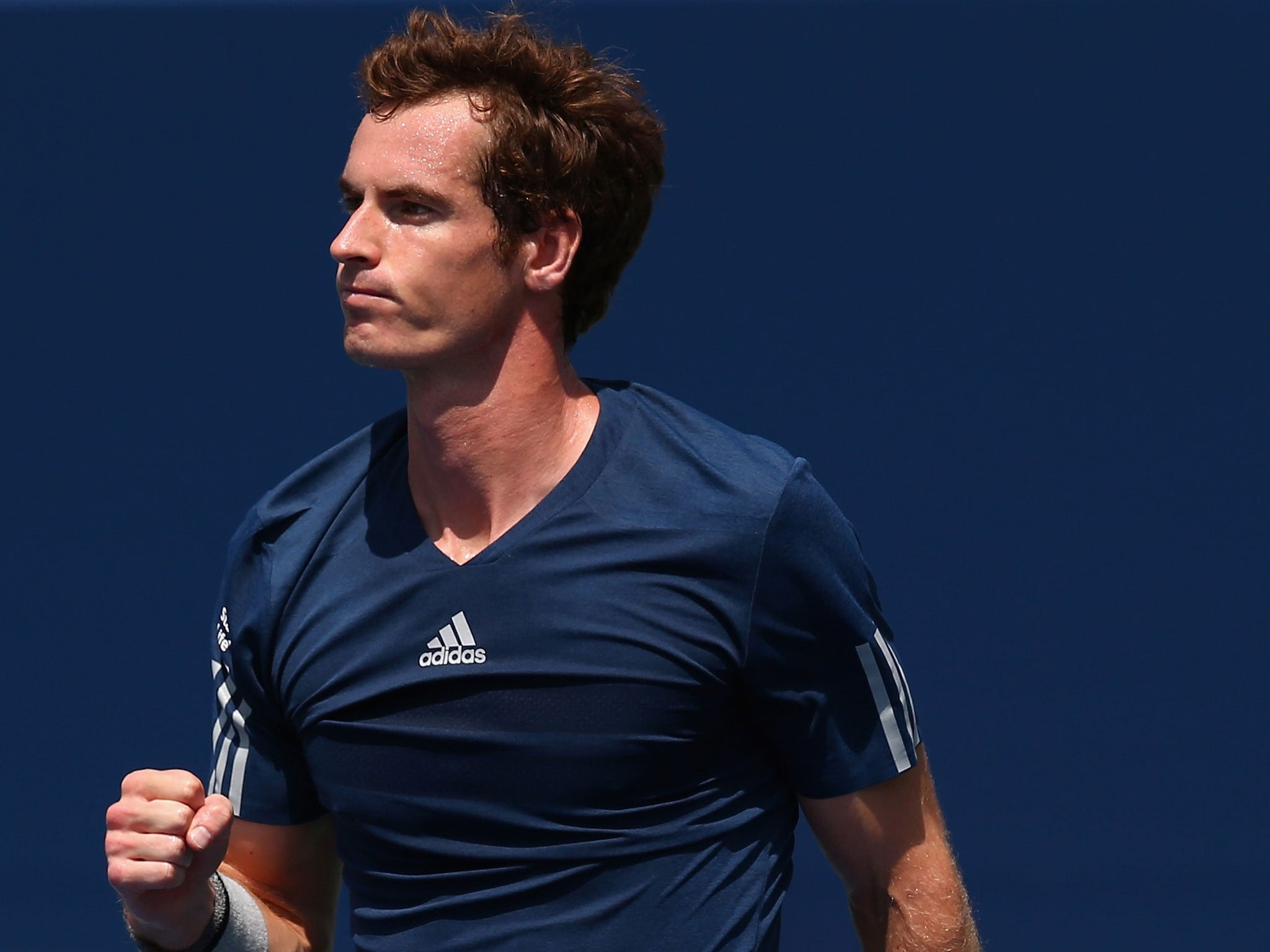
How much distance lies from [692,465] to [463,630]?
0.22 meters

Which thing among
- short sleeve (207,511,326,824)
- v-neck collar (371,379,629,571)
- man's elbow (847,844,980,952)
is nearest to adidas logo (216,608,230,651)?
short sleeve (207,511,326,824)

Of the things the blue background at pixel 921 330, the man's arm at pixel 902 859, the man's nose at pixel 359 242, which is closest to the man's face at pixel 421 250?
the man's nose at pixel 359 242

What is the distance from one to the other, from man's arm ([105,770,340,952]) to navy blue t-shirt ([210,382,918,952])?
12 centimetres

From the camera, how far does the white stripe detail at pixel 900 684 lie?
1218mm

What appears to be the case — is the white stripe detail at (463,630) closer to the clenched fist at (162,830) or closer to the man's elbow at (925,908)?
the clenched fist at (162,830)

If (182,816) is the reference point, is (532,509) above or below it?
above

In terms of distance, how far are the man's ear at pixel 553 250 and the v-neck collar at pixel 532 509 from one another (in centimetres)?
10

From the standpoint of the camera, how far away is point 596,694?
115 cm

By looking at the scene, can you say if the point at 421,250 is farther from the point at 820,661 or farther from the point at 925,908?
the point at 925,908

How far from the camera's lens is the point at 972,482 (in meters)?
1.83

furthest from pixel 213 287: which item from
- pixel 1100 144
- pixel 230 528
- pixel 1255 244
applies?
pixel 1255 244

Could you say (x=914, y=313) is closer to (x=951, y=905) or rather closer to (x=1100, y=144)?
(x=1100, y=144)

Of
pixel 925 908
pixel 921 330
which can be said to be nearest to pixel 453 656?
pixel 925 908

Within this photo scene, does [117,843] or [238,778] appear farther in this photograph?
[238,778]
